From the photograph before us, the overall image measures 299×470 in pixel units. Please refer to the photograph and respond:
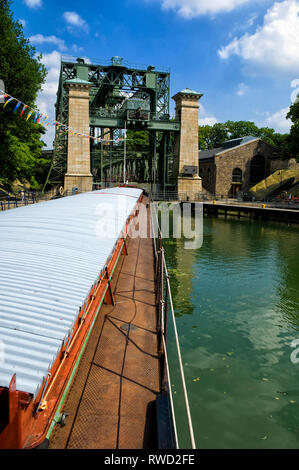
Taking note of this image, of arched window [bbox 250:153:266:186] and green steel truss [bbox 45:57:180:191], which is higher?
green steel truss [bbox 45:57:180:191]

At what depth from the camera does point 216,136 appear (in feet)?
307

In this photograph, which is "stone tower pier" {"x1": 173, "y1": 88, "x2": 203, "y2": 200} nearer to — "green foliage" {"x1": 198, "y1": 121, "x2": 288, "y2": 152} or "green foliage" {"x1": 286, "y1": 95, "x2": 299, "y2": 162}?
"green foliage" {"x1": 286, "y1": 95, "x2": 299, "y2": 162}

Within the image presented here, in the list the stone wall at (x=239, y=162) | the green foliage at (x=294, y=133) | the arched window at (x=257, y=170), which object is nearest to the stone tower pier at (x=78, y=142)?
the stone wall at (x=239, y=162)

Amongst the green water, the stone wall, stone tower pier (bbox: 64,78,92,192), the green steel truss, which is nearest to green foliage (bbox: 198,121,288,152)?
the stone wall

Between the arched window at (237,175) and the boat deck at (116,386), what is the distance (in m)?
52.4

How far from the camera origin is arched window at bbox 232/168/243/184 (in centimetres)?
5688

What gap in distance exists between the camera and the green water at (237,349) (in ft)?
20.7

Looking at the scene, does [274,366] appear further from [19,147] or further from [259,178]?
[259,178]

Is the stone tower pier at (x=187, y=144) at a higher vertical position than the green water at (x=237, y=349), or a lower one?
higher

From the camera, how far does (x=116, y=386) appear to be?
195 inches

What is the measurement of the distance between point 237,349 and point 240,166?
52.0 m

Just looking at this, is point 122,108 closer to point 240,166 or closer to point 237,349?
point 240,166

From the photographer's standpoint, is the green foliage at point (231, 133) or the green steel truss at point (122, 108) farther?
the green foliage at point (231, 133)

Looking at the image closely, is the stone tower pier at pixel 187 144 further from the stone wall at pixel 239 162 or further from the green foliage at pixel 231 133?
the green foliage at pixel 231 133
